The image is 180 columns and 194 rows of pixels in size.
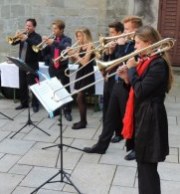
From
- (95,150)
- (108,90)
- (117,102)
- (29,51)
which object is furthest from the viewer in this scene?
(29,51)

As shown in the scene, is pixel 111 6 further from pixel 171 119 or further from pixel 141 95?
pixel 141 95

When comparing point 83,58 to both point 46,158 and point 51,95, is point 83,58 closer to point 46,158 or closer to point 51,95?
point 46,158

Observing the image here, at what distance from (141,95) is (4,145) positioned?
2.97 m

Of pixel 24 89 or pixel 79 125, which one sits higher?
pixel 24 89

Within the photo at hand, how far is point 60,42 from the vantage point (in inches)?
272

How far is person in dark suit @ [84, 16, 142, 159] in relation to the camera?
16.8 ft

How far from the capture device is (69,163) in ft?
17.7

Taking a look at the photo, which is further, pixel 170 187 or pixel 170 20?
pixel 170 20

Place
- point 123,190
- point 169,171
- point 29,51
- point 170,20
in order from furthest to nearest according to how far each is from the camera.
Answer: point 170,20 < point 29,51 < point 169,171 < point 123,190

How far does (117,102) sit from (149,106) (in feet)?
5.45

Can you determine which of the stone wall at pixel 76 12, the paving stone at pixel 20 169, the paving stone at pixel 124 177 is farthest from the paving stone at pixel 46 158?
the stone wall at pixel 76 12

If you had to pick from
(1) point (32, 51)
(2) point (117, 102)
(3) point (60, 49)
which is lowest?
(2) point (117, 102)

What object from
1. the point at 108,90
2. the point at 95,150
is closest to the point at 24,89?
the point at 108,90

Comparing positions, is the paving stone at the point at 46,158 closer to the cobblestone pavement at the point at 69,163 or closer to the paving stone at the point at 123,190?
the cobblestone pavement at the point at 69,163
